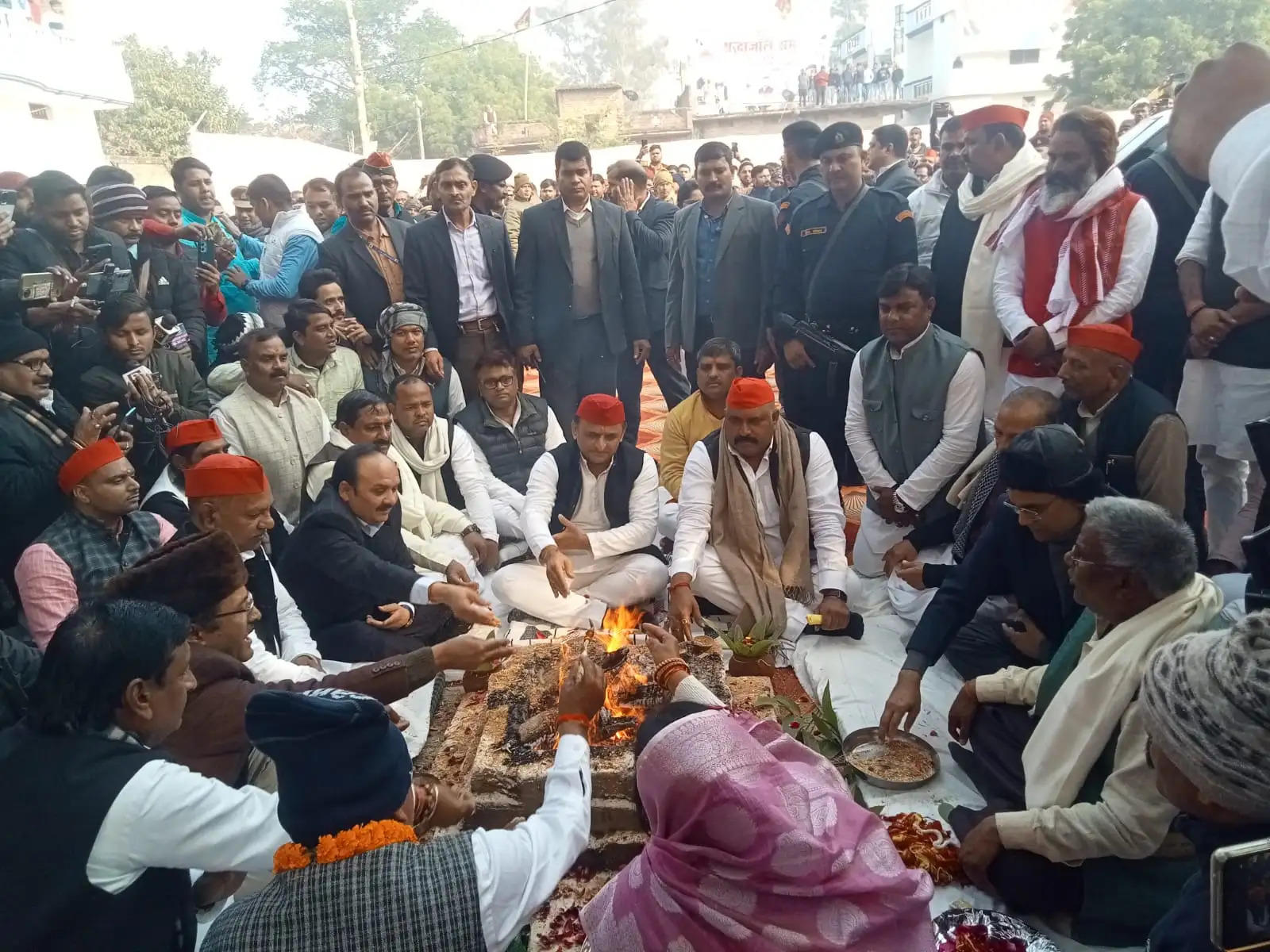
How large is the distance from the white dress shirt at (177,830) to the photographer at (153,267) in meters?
4.13

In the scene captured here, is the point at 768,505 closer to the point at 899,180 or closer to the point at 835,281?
the point at 835,281

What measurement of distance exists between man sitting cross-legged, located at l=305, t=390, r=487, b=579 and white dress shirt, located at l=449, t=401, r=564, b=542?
0.12 meters

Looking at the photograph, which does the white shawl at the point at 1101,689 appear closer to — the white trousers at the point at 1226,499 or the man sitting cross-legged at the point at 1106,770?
the man sitting cross-legged at the point at 1106,770

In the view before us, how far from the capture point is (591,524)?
5.32 meters


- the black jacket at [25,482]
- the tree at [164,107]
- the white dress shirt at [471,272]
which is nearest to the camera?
the black jacket at [25,482]

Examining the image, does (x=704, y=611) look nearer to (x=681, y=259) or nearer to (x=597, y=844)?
(x=597, y=844)

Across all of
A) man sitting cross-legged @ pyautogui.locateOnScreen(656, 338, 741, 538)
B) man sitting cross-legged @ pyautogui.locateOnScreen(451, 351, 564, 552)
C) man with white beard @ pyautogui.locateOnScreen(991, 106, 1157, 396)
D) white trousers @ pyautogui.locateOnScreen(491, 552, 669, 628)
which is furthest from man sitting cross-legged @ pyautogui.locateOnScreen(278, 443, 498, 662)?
man with white beard @ pyautogui.locateOnScreen(991, 106, 1157, 396)

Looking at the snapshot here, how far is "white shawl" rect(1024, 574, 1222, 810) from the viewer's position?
251 centimetres

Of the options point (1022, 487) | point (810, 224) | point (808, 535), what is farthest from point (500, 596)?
point (810, 224)

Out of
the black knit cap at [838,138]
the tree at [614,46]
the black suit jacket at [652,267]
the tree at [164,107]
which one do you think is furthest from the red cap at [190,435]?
the tree at [614,46]

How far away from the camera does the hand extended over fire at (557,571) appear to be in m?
4.64

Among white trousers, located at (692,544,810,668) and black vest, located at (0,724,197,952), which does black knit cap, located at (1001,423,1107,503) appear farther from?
black vest, located at (0,724,197,952)

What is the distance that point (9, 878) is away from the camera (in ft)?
6.52

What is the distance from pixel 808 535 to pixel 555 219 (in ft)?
10.7
